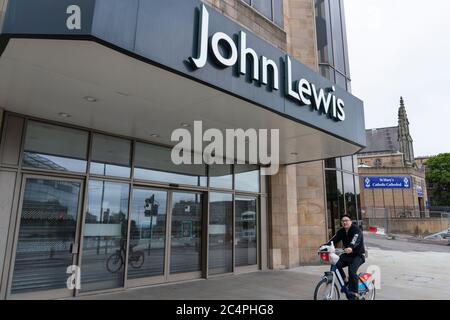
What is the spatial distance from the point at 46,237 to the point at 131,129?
2731 millimetres

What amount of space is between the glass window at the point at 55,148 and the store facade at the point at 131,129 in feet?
0.07

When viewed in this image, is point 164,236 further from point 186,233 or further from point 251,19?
point 251,19

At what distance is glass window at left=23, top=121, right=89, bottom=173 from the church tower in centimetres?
6945

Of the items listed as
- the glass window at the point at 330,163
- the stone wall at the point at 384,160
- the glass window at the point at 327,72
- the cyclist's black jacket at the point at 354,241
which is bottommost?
the cyclist's black jacket at the point at 354,241

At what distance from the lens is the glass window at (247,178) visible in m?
10.2

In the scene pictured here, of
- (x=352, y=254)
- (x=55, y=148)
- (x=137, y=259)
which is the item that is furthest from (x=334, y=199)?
(x=55, y=148)

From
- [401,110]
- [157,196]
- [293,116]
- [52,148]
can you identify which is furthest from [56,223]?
[401,110]

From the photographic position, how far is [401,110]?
7350cm

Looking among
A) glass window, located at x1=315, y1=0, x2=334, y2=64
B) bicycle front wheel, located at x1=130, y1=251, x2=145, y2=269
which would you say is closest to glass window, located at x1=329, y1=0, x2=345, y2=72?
glass window, located at x1=315, y1=0, x2=334, y2=64

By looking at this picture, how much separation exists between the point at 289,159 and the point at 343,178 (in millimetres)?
4301

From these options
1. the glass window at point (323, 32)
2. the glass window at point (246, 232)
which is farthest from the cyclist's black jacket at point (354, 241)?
the glass window at point (323, 32)

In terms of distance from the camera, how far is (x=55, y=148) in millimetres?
6641

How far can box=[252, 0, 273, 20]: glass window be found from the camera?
9.44m

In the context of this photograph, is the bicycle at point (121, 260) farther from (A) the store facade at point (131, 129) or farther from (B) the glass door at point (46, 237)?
(B) the glass door at point (46, 237)
